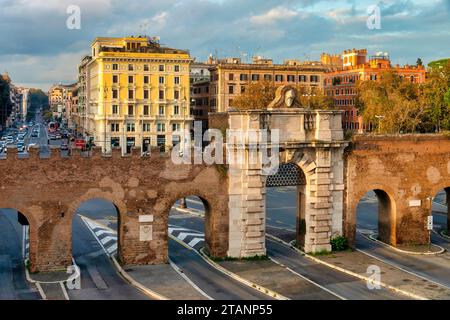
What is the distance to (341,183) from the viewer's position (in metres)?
38.5

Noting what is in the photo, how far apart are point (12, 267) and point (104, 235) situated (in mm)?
8819

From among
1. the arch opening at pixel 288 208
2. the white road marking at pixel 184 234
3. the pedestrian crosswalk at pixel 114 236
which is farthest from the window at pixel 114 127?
the white road marking at pixel 184 234

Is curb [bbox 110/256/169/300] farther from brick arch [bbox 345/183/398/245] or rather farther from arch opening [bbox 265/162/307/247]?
brick arch [bbox 345/183/398/245]

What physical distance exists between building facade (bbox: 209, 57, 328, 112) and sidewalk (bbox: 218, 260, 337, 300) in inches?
2853

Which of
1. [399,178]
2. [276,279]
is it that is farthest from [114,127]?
[276,279]

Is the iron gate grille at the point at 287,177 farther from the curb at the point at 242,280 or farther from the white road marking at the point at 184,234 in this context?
the white road marking at the point at 184,234

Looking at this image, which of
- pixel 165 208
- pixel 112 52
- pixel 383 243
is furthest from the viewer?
pixel 112 52

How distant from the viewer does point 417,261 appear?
36781mm

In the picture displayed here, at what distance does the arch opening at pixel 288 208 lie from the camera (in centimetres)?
3816
